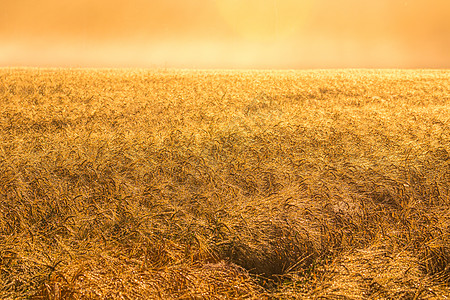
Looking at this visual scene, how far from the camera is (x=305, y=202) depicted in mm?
2584

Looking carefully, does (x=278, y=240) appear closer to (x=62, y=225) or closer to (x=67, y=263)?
(x=67, y=263)

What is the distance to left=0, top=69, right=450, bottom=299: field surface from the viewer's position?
1.82 m

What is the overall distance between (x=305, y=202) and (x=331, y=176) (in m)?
0.58

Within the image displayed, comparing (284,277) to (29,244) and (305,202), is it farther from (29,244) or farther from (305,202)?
(29,244)

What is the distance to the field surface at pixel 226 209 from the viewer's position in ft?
5.97

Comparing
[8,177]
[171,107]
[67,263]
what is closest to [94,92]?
[171,107]

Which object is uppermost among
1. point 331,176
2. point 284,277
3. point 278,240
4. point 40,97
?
point 40,97

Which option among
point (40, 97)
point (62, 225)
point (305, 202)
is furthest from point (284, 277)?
point (40, 97)

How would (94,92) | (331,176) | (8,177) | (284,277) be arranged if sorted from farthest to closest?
(94,92) → (331,176) → (8,177) → (284,277)

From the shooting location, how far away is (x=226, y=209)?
244 centimetres

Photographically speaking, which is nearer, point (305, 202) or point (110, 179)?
point (305, 202)

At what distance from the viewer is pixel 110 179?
288 centimetres

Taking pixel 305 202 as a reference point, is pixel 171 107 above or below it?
above

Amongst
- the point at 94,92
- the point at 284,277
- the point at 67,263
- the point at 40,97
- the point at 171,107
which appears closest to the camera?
the point at 67,263
